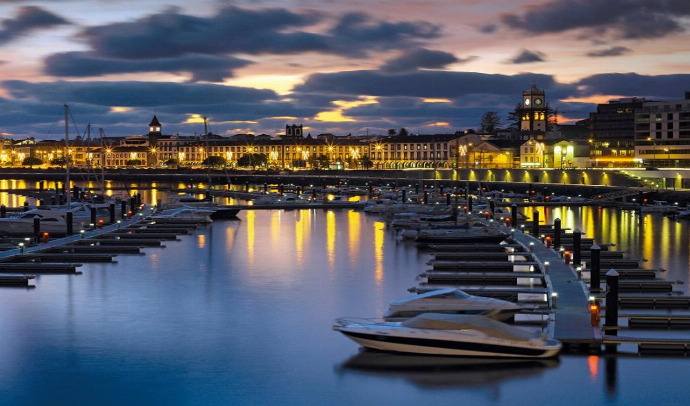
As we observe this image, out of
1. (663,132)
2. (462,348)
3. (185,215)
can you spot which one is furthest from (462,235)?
(663,132)

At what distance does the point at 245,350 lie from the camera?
94.9 feet

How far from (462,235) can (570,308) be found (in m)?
24.5

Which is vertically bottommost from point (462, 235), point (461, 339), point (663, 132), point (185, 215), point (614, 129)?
point (461, 339)

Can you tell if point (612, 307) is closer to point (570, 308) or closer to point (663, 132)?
point (570, 308)

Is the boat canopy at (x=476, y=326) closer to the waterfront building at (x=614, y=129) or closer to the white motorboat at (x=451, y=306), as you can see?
the white motorboat at (x=451, y=306)

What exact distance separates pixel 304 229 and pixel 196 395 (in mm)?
48321

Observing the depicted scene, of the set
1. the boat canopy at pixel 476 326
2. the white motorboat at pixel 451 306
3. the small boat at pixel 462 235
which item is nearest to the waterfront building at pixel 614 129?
the small boat at pixel 462 235

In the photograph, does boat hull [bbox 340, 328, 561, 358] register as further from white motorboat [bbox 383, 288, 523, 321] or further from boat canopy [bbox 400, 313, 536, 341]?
white motorboat [bbox 383, 288, 523, 321]

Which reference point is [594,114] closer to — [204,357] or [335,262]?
[335,262]

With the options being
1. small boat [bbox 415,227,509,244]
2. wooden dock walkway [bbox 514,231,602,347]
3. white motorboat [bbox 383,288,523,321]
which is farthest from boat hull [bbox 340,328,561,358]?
small boat [bbox 415,227,509,244]

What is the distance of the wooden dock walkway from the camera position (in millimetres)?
26203

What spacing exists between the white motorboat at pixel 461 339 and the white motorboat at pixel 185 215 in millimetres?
47802

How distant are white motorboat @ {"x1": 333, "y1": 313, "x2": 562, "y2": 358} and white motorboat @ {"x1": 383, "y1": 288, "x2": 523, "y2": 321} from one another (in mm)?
3029

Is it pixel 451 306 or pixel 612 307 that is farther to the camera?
pixel 451 306
